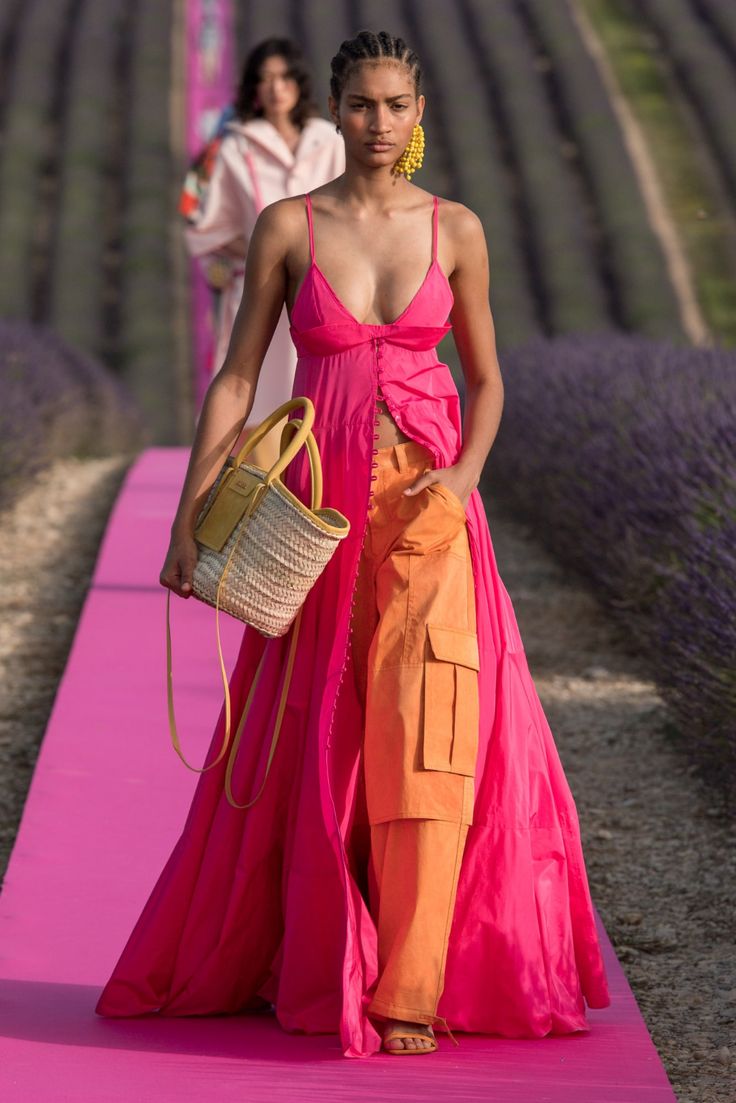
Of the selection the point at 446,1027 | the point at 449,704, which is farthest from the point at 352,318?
the point at 446,1027

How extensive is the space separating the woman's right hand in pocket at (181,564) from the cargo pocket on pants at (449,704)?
0.35 m

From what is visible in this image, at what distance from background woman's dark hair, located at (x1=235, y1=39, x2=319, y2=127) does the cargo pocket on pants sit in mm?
2771

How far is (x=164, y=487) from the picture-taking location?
28.0 feet

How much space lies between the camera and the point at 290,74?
16.8 ft

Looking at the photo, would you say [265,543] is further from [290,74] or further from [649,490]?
[649,490]

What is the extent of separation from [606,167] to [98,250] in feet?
17.9

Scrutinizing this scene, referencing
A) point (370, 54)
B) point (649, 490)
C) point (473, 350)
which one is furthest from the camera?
point (649, 490)

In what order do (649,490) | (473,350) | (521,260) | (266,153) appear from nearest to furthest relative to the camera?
(473,350)
(266,153)
(649,490)
(521,260)

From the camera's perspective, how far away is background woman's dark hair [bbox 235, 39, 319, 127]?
5.10m

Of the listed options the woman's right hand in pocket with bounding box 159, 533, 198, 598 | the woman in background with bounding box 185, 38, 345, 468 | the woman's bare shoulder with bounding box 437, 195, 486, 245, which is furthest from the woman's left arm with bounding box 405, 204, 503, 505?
the woman in background with bounding box 185, 38, 345, 468

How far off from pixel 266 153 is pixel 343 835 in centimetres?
281

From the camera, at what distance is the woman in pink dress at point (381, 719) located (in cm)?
263

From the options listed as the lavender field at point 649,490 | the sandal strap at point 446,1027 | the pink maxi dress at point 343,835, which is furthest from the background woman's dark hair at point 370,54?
the lavender field at point 649,490

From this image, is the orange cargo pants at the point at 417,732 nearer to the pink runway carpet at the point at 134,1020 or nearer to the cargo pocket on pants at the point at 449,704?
the cargo pocket on pants at the point at 449,704
